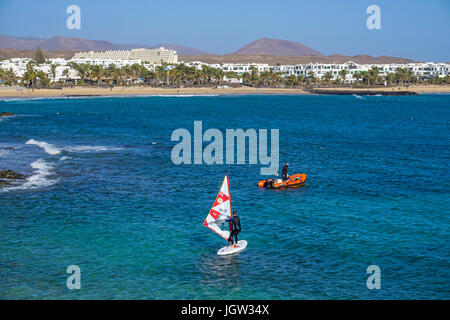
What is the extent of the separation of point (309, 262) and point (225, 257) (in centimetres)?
498

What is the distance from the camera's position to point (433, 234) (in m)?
32.9

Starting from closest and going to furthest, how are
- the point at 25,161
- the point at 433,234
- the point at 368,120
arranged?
the point at 433,234
the point at 25,161
the point at 368,120

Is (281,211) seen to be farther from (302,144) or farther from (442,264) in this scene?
(302,144)

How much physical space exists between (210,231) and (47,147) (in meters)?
44.7

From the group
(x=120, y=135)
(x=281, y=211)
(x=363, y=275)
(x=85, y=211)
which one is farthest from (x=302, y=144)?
(x=363, y=275)

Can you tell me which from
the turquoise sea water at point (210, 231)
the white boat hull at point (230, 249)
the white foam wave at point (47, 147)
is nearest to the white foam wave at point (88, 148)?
the turquoise sea water at point (210, 231)

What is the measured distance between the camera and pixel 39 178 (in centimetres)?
4816

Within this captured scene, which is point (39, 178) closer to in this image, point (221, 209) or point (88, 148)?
point (88, 148)

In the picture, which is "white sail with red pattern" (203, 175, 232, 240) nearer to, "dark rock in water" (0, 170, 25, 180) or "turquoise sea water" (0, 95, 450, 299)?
"turquoise sea water" (0, 95, 450, 299)

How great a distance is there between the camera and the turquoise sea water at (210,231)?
24875 mm

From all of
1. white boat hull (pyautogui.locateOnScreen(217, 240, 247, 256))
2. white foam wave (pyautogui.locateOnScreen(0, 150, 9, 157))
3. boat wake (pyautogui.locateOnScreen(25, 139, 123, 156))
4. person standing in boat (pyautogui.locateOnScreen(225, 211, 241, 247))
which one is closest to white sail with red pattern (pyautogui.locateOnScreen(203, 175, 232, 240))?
person standing in boat (pyautogui.locateOnScreen(225, 211, 241, 247))

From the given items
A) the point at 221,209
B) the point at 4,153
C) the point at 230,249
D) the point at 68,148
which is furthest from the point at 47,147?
the point at 230,249

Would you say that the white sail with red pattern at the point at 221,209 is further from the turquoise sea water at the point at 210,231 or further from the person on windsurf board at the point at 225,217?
the turquoise sea water at the point at 210,231

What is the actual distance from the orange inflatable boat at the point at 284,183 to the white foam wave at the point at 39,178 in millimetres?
20890
